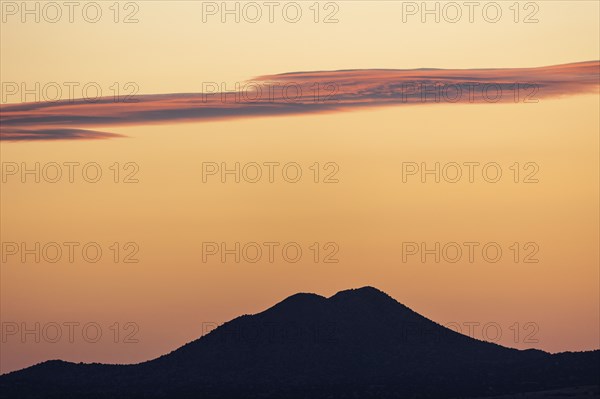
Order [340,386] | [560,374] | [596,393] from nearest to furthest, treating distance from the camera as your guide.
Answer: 1. [596,393]
2. [560,374]
3. [340,386]

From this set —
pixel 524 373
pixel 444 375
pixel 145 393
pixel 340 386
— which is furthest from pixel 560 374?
pixel 145 393

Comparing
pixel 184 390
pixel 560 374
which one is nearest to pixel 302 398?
pixel 184 390

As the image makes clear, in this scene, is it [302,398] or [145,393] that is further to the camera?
[145,393]

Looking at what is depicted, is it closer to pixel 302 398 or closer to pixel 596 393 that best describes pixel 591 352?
pixel 596 393

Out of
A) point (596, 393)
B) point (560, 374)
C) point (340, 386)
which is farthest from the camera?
point (340, 386)

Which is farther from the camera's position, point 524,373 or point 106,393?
point 106,393

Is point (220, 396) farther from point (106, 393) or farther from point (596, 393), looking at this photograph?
point (596, 393)

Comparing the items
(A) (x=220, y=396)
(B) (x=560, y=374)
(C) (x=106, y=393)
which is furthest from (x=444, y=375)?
(C) (x=106, y=393)

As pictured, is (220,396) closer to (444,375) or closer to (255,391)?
(255,391)
